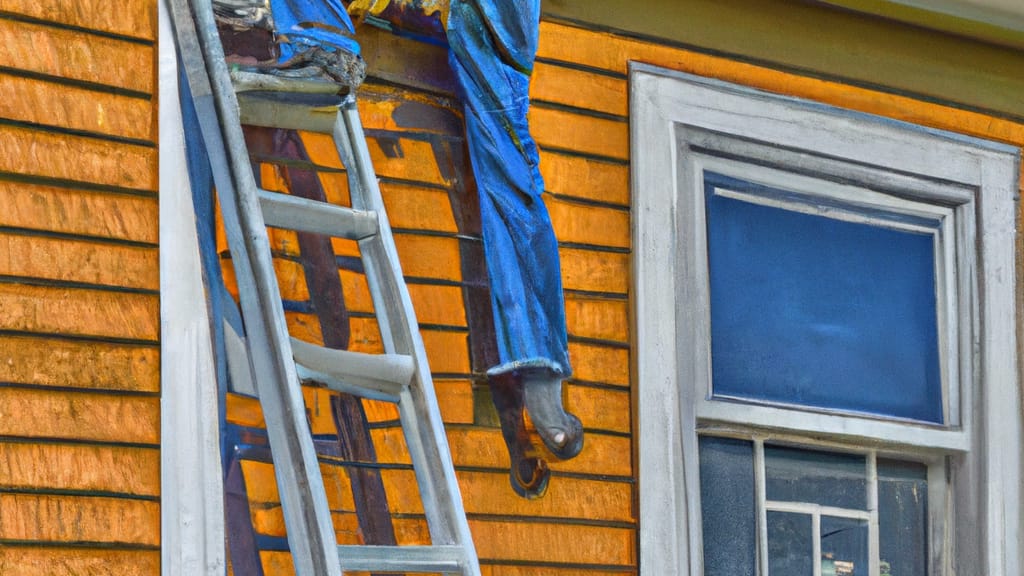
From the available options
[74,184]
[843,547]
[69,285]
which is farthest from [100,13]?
[843,547]

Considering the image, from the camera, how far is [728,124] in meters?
4.89

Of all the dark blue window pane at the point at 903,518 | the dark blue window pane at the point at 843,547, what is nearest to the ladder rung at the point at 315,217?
the dark blue window pane at the point at 843,547

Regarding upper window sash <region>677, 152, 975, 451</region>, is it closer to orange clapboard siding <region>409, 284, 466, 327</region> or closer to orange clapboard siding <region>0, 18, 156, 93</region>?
orange clapboard siding <region>409, 284, 466, 327</region>

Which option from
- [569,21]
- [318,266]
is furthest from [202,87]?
[569,21]

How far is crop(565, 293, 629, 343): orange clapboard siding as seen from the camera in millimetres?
4582

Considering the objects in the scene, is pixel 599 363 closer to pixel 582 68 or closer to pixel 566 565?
pixel 566 565

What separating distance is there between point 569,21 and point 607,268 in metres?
0.69

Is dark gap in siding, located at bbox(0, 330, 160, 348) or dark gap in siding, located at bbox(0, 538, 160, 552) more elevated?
dark gap in siding, located at bbox(0, 330, 160, 348)

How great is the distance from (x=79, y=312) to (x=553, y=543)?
1.35 m

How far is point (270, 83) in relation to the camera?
377cm

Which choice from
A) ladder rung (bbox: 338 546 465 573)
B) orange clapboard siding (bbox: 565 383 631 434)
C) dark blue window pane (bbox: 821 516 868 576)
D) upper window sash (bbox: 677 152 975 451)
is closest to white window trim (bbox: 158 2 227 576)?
ladder rung (bbox: 338 546 465 573)

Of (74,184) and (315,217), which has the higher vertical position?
(74,184)

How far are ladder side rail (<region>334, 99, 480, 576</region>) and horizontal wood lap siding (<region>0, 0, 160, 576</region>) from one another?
503 mm

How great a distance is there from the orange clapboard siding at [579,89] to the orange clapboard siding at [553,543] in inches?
45.1
